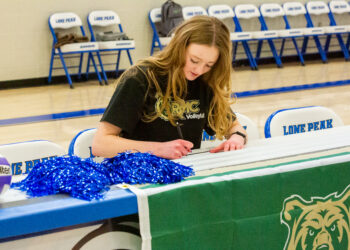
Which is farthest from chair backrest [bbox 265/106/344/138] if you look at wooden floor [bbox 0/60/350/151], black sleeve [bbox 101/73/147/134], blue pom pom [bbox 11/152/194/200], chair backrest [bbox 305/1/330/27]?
chair backrest [bbox 305/1/330/27]

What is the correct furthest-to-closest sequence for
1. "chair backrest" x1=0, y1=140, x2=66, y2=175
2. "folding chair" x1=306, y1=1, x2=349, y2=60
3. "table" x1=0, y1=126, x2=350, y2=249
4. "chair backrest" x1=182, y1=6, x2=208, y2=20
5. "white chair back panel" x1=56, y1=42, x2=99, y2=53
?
1. "folding chair" x1=306, y1=1, x2=349, y2=60
2. "chair backrest" x1=182, y1=6, x2=208, y2=20
3. "white chair back panel" x1=56, y1=42, x2=99, y2=53
4. "chair backrest" x1=0, y1=140, x2=66, y2=175
5. "table" x1=0, y1=126, x2=350, y2=249

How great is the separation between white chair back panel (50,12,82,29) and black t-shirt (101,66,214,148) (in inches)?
206

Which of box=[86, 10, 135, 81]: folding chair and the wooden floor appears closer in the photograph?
the wooden floor

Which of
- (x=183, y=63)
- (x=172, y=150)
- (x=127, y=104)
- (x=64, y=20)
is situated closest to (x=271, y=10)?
(x=64, y=20)

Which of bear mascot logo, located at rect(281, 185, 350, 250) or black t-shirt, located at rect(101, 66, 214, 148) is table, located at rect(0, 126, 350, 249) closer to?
bear mascot logo, located at rect(281, 185, 350, 250)

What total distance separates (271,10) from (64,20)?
352 cm

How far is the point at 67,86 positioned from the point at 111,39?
0.91 m

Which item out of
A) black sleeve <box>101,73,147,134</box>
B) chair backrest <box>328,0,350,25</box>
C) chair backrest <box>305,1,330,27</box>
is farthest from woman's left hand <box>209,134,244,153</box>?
chair backrest <box>328,0,350,25</box>

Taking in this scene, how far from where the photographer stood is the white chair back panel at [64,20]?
258 inches

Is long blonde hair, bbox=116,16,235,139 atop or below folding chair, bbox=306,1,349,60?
atop

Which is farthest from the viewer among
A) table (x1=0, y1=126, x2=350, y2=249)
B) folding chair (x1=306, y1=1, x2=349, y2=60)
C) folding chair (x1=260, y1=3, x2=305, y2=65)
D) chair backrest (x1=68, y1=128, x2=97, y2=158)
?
folding chair (x1=306, y1=1, x2=349, y2=60)

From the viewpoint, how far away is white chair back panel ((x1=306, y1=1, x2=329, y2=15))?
830 centimetres

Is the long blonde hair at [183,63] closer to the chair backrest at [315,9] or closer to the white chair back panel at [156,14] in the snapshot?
the white chair back panel at [156,14]

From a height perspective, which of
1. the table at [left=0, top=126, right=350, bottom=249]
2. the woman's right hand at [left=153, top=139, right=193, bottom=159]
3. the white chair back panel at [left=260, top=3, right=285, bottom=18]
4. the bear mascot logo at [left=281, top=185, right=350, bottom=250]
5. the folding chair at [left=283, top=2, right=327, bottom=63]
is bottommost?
the folding chair at [left=283, top=2, right=327, bottom=63]
